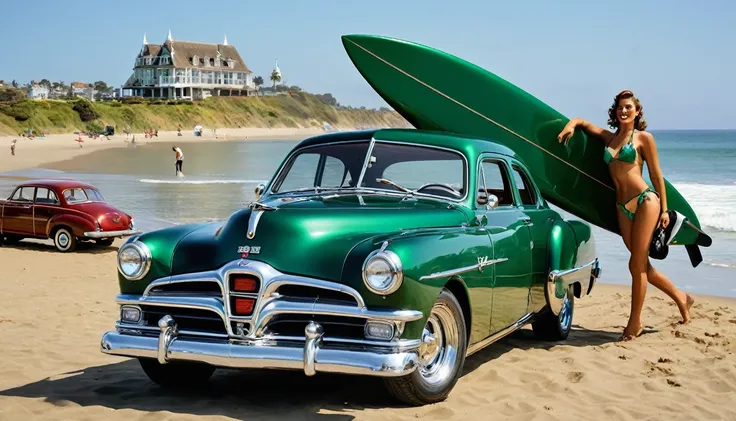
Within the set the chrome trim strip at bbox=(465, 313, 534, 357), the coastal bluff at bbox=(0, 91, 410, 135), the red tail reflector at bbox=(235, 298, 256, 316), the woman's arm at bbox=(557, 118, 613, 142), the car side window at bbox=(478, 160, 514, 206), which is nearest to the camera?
the red tail reflector at bbox=(235, 298, 256, 316)

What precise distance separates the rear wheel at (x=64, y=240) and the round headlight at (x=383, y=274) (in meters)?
11.1

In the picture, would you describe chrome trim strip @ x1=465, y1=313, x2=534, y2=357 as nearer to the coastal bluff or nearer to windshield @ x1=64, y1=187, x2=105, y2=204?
windshield @ x1=64, y1=187, x2=105, y2=204

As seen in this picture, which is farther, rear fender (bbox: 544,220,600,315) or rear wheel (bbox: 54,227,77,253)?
rear wheel (bbox: 54,227,77,253)

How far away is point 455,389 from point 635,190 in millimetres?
3113

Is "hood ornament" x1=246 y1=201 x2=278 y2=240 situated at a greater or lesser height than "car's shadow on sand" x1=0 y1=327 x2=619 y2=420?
greater

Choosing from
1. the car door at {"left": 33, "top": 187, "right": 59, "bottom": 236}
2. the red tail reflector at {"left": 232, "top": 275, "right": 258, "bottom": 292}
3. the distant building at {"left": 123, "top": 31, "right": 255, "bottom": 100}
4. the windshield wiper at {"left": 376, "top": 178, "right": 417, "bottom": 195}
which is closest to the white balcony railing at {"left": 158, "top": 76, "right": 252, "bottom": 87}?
the distant building at {"left": 123, "top": 31, "right": 255, "bottom": 100}

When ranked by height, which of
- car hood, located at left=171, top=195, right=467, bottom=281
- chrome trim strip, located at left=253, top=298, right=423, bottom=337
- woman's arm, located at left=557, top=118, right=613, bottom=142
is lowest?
chrome trim strip, located at left=253, top=298, right=423, bottom=337

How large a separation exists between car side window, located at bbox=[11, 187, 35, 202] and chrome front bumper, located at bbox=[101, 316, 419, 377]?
37.2 ft

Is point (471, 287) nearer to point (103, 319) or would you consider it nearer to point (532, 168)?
point (532, 168)

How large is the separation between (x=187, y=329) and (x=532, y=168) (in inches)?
203

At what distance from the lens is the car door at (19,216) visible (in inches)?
588

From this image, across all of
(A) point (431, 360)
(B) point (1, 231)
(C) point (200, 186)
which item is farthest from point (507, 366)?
(C) point (200, 186)

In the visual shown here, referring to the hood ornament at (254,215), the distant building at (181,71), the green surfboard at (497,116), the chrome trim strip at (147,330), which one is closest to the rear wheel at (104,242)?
the green surfboard at (497,116)

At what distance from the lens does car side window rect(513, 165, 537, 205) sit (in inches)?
284
